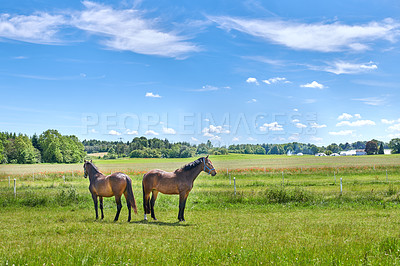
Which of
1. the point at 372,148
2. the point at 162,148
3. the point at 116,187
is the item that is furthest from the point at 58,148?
the point at 372,148

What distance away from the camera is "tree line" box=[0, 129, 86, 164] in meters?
104

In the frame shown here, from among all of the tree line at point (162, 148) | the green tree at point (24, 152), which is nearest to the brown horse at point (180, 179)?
the tree line at point (162, 148)

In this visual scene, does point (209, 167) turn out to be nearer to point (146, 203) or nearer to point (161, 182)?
point (161, 182)

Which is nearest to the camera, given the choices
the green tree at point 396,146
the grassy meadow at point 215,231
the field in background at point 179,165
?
the grassy meadow at point 215,231

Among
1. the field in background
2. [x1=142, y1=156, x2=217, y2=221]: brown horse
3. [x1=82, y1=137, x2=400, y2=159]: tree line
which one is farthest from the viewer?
[x1=82, y1=137, x2=400, y2=159]: tree line

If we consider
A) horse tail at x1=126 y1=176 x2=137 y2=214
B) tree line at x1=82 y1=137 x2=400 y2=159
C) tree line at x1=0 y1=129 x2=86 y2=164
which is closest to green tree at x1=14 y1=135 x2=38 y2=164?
tree line at x1=0 y1=129 x2=86 y2=164

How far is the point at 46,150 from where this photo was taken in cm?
10556

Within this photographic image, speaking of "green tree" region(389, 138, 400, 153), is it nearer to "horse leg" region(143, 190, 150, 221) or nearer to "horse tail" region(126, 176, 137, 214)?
"horse leg" region(143, 190, 150, 221)

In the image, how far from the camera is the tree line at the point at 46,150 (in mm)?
104500

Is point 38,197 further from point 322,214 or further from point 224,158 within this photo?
point 224,158

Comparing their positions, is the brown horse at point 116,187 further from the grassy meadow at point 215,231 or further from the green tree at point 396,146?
the green tree at point 396,146

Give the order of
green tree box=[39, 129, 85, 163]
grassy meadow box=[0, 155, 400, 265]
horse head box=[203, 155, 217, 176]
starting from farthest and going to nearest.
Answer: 1. green tree box=[39, 129, 85, 163]
2. horse head box=[203, 155, 217, 176]
3. grassy meadow box=[0, 155, 400, 265]

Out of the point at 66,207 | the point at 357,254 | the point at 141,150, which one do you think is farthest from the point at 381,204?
the point at 141,150

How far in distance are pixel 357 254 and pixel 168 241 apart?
16.0ft
